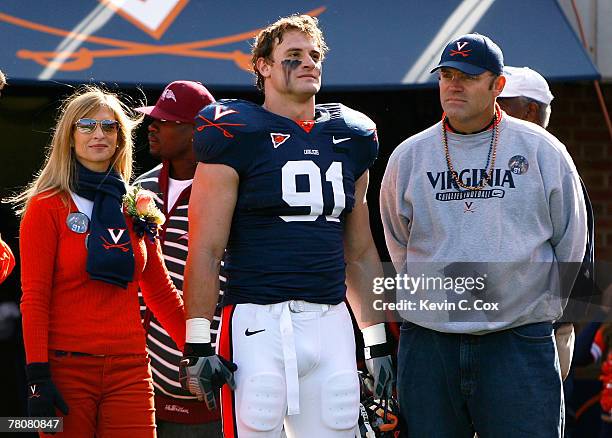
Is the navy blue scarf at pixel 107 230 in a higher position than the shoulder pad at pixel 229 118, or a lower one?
lower

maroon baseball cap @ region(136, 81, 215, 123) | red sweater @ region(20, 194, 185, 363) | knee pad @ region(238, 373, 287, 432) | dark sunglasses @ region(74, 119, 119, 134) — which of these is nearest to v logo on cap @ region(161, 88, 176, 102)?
maroon baseball cap @ region(136, 81, 215, 123)

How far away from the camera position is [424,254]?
4.71 m

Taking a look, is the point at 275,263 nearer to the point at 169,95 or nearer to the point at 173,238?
the point at 173,238

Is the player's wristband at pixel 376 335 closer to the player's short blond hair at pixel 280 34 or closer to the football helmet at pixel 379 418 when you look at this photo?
the football helmet at pixel 379 418

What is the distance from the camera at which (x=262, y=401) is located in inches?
169

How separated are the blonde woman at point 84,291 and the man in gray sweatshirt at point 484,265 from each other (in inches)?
38.0

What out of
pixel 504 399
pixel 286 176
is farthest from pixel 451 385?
pixel 286 176

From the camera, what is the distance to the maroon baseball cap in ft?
18.5

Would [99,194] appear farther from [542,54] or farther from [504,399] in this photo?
[542,54]

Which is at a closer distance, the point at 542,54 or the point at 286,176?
the point at 286,176

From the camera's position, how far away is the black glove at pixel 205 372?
14.1ft

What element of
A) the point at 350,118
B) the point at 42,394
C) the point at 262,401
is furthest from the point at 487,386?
the point at 42,394

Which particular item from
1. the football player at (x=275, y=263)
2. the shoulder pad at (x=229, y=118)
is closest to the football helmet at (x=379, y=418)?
the football player at (x=275, y=263)

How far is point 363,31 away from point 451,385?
9.59 feet
